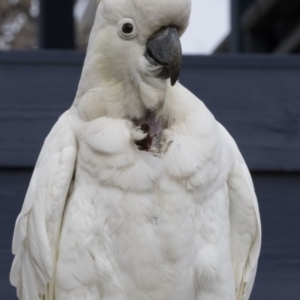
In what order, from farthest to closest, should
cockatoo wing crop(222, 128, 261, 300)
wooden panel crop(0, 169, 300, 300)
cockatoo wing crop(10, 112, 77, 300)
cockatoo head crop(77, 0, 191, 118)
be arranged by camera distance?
wooden panel crop(0, 169, 300, 300)
cockatoo wing crop(222, 128, 261, 300)
cockatoo wing crop(10, 112, 77, 300)
cockatoo head crop(77, 0, 191, 118)

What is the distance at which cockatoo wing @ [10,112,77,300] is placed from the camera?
7.02ft

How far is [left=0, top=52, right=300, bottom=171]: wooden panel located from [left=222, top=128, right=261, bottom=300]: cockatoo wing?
2.83 ft

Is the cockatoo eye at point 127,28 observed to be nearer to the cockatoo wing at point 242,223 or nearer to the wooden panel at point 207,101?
the cockatoo wing at point 242,223

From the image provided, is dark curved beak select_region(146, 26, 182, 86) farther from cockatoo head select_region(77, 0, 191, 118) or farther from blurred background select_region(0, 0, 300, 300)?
blurred background select_region(0, 0, 300, 300)

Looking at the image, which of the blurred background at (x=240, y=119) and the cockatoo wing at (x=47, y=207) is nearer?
the cockatoo wing at (x=47, y=207)

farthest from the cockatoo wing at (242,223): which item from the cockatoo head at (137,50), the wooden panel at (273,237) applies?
the wooden panel at (273,237)

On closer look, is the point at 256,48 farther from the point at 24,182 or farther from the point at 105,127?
the point at 105,127

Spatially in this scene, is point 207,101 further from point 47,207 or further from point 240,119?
point 47,207

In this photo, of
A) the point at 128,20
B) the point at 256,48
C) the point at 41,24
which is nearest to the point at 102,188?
the point at 128,20

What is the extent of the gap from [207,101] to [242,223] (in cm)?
94

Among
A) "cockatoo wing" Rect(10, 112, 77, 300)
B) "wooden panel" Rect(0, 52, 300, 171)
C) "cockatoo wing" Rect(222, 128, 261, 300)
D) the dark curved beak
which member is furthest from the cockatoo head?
"wooden panel" Rect(0, 52, 300, 171)

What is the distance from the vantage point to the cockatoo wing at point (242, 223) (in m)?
2.24

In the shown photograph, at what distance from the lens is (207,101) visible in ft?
10.3

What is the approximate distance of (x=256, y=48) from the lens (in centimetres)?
461
